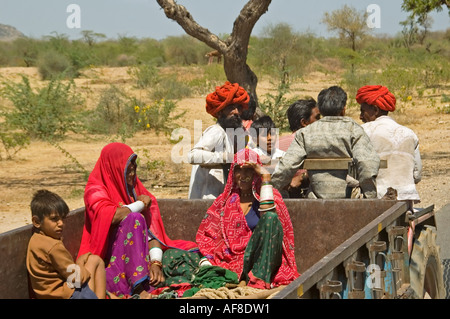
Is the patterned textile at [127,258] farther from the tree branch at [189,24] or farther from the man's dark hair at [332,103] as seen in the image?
the tree branch at [189,24]

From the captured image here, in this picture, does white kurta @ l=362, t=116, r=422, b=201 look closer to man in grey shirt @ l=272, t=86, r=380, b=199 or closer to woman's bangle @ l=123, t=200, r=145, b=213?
man in grey shirt @ l=272, t=86, r=380, b=199

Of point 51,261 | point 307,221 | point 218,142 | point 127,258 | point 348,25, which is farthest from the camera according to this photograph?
point 348,25

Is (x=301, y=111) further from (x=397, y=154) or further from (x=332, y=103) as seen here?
(x=397, y=154)

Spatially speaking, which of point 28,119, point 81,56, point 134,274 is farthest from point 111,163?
point 81,56

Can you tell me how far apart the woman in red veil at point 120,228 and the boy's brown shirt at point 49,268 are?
51cm

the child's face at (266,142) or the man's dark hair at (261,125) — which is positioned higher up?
the man's dark hair at (261,125)

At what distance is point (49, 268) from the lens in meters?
3.88

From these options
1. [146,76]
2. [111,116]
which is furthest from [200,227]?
[146,76]

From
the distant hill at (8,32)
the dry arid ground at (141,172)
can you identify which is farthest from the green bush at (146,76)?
the distant hill at (8,32)

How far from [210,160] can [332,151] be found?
83 centimetres

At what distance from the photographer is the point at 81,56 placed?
33500 mm

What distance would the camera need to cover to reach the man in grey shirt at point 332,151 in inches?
193

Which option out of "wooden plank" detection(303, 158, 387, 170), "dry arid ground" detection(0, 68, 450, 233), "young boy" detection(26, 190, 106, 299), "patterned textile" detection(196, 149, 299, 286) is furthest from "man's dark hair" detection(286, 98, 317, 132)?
"dry arid ground" detection(0, 68, 450, 233)
